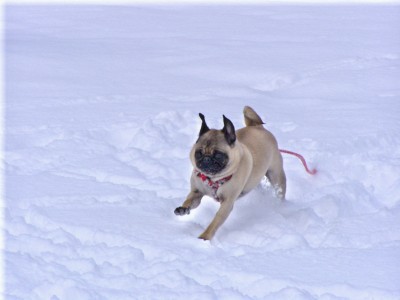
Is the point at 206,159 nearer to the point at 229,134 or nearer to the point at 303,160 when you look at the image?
the point at 229,134

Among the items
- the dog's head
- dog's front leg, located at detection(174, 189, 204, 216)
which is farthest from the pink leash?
the dog's head

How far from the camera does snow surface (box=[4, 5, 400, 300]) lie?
3740 millimetres

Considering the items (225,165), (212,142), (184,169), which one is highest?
(212,142)

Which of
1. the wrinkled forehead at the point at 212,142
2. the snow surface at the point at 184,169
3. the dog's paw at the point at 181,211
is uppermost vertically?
the wrinkled forehead at the point at 212,142

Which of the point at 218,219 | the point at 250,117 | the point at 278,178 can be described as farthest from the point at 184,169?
the point at 218,219

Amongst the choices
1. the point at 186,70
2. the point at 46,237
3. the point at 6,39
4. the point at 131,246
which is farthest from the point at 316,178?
the point at 6,39

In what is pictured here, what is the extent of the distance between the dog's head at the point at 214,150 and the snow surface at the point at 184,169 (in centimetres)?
47

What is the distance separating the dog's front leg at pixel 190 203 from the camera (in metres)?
4.46

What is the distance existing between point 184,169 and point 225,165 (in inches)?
55.3

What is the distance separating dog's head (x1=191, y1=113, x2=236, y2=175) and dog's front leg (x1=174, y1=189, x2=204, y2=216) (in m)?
0.33

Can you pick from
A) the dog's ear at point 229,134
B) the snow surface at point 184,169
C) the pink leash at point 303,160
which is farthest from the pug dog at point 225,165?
the pink leash at point 303,160

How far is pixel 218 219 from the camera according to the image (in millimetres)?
4359

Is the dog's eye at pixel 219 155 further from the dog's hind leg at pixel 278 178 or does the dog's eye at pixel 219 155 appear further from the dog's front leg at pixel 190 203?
the dog's hind leg at pixel 278 178

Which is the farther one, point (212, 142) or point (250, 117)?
point (250, 117)
